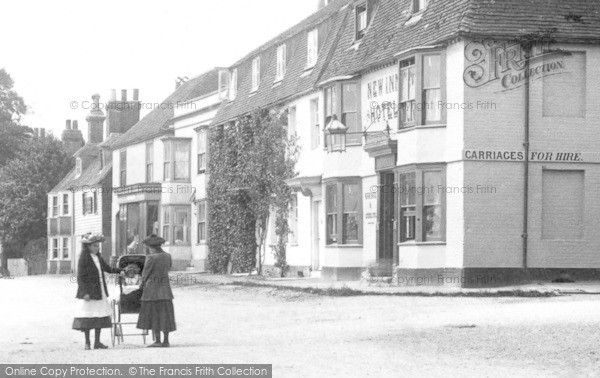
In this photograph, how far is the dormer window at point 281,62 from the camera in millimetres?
44219

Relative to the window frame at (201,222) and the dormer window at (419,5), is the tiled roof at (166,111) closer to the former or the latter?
the window frame at (201,222)

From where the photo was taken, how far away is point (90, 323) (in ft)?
60.5

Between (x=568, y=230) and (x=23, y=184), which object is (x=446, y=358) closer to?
(x=568, y=230)

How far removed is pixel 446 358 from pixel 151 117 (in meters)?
52.0

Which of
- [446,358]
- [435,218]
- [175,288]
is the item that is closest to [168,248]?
[175,288]

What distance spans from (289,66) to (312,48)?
230 centimetres

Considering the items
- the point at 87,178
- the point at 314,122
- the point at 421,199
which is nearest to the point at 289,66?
the point at 314,122

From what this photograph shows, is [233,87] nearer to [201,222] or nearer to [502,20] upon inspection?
[201,222]

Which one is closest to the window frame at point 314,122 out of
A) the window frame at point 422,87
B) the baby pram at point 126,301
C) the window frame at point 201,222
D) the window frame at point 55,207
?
the window frame at point 422,87

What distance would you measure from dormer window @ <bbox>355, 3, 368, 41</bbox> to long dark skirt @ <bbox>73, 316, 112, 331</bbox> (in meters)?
20.2

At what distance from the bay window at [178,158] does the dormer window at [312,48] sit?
15506 mm

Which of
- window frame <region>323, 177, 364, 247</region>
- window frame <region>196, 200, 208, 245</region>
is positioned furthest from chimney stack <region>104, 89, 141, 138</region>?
window frame <region>323, 177, 364, 247</region>

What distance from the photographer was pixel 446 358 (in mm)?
15758

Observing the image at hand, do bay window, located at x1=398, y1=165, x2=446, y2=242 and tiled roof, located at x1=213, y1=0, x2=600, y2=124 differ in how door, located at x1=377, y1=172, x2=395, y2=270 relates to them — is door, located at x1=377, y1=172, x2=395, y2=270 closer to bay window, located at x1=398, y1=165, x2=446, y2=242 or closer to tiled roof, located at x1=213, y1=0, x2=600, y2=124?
bay window, located at x1=398, y1=165, x2=446, y2=242
